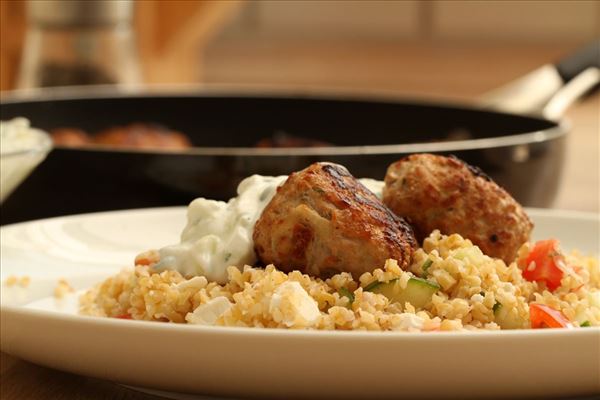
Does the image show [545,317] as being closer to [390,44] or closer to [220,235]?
[220,235]

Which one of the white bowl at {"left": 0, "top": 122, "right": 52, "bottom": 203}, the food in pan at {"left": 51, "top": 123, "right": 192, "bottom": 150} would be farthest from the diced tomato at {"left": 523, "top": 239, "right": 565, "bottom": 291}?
the food in pan at {"left": 51, "top": 123, "right": 192, "bottom": 150}

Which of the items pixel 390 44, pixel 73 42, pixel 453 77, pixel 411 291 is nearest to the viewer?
pixel 411 291

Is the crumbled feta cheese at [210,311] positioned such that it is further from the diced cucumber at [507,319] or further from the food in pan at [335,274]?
the diced cucumber at [507,319]

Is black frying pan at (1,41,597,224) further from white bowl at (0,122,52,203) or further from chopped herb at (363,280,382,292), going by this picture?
chopped herb at (363,280,382,292)

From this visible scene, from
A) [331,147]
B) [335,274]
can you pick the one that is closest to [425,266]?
[335,274]

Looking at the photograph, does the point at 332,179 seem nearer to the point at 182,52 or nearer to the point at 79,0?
the point at 79,0
